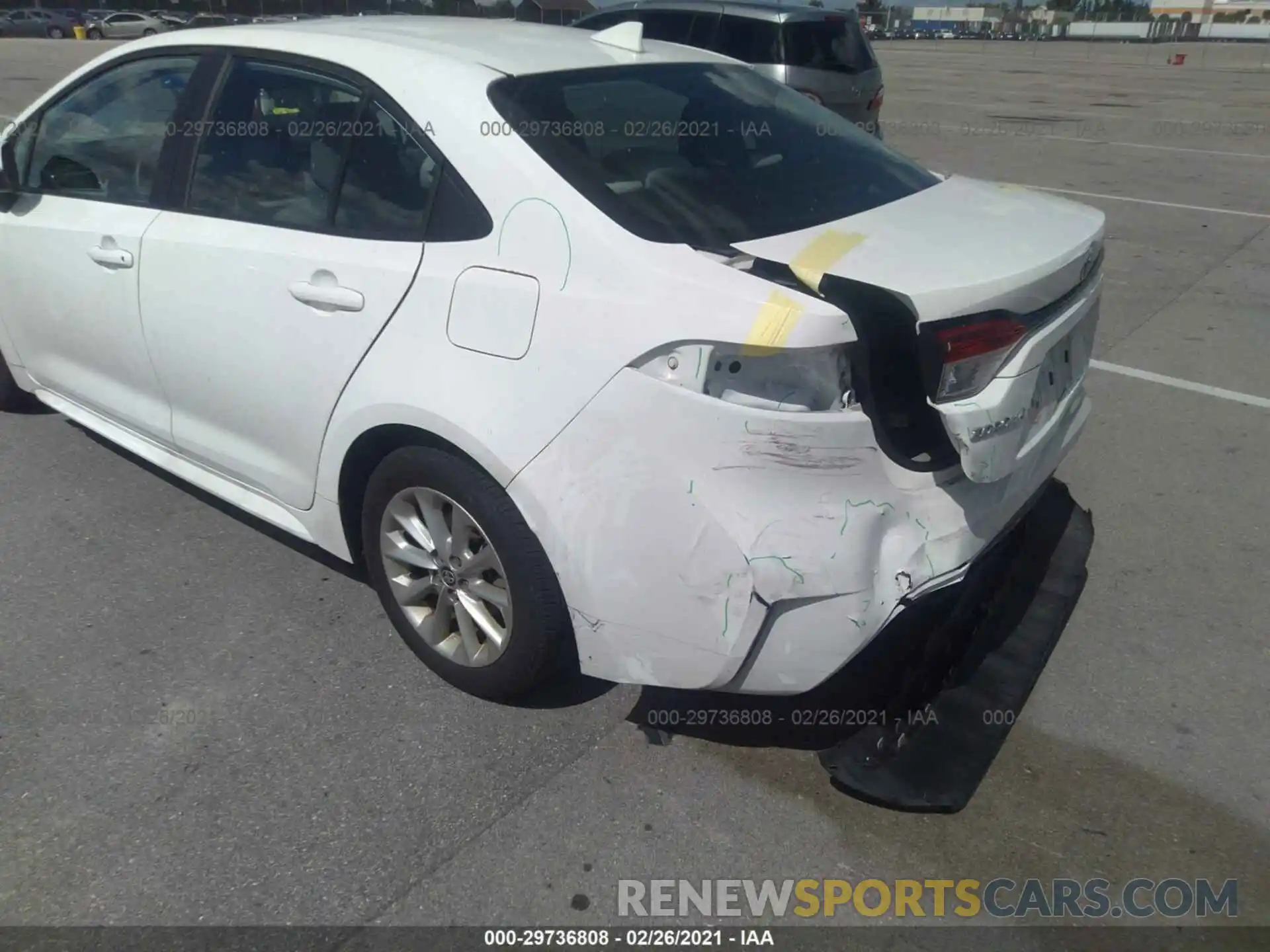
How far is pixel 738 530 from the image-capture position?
7.11 ft

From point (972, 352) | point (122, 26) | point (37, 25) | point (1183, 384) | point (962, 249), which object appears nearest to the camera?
point (972, 352)

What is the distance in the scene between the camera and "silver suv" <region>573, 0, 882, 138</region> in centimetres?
991

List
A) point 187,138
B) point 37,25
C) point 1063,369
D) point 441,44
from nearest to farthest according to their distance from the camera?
point 1063,369
point 441,44
point 187,138
point 37,25

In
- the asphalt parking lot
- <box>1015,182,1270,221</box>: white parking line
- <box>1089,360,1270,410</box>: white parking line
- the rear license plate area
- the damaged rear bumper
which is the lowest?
the asphalt parking lot

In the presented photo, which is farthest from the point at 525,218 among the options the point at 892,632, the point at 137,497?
the point at 137,497

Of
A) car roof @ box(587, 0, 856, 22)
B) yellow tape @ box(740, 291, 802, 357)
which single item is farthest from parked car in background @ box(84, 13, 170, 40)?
yellow tape @ box(740, 291, 802, 357)

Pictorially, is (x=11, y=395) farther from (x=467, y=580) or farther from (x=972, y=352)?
(x=972, y=352)

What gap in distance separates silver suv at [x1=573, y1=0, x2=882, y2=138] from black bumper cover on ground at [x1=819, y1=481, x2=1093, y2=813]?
26.2 feet

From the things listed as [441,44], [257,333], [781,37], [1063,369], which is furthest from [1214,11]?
[257,333]

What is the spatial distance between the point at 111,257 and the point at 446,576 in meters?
1.66

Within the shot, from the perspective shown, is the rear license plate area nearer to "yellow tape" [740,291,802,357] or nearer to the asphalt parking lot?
"yellow tape" [740,291,802,357]

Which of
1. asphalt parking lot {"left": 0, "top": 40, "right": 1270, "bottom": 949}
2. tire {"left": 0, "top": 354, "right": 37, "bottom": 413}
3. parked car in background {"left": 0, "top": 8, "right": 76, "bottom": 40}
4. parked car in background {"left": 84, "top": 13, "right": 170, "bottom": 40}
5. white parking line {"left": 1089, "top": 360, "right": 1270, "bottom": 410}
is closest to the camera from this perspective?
asphalt parking lot {"left": 0, "top": 40, "right": 1270, "bottom": 949}

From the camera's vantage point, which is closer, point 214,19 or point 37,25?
point 37,25

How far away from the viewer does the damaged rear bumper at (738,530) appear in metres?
2.16
